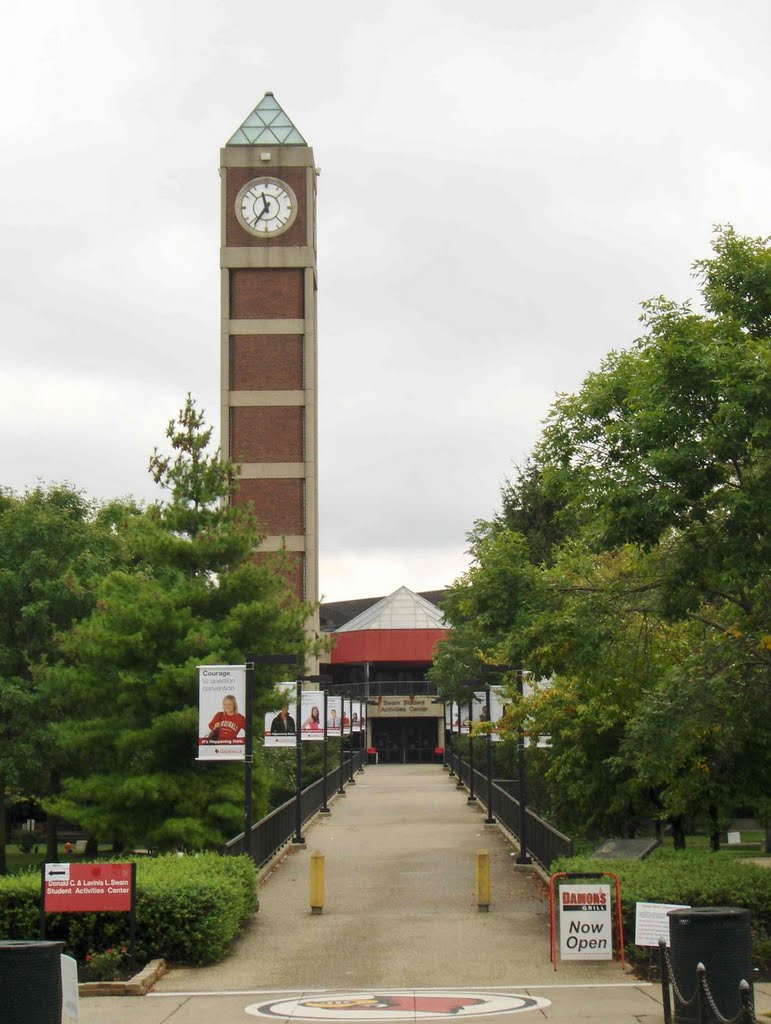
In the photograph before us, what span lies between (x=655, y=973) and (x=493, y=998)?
207 cm

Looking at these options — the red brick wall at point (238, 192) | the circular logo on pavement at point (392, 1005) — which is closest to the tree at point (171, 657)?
the circular logo on pavement at point (392, 1005)

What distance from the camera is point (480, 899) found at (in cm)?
1944

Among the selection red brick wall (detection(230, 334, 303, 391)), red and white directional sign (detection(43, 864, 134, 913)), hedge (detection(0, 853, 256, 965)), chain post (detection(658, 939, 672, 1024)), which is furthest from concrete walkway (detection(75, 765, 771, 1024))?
red brick wall (detection(230, 334, 303, 391))

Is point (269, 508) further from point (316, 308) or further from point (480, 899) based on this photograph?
point (480, 899)

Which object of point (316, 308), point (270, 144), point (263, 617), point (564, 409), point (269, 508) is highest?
point (270, 144)

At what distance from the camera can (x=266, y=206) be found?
75688 millimetres

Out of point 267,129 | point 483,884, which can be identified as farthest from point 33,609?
point 267,129

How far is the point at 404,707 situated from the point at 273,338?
30.8 meters

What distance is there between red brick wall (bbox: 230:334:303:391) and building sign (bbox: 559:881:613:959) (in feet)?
198

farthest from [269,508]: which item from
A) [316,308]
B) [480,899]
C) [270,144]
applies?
[480,899]

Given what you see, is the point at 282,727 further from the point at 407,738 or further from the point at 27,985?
the point at 407,738

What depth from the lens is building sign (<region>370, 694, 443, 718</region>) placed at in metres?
92.1

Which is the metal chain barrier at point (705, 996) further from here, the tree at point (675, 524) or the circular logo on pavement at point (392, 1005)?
the tree at point (675, 524)

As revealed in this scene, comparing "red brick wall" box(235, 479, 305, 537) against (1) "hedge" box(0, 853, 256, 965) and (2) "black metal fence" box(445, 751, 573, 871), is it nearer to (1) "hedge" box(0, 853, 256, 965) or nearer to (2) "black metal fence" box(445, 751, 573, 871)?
(2) "black metal fence" box(445, 751, 573, 871)
